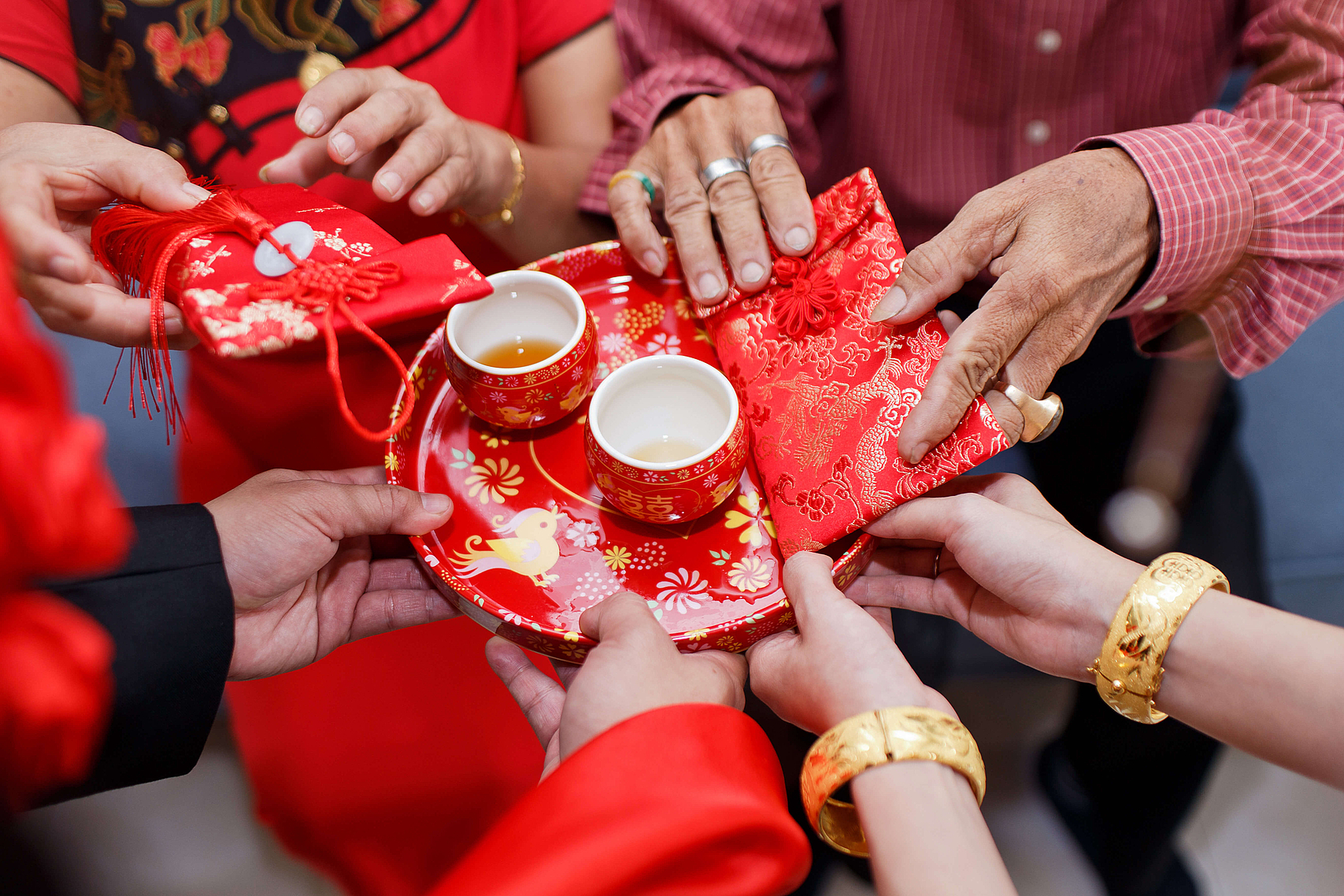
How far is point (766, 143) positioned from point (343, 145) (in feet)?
1.84

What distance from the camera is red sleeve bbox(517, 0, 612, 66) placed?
4.24ft

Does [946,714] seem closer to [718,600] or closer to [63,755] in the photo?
[718,600]

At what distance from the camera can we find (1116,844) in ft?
5.11

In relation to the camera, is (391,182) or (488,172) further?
(488,172)

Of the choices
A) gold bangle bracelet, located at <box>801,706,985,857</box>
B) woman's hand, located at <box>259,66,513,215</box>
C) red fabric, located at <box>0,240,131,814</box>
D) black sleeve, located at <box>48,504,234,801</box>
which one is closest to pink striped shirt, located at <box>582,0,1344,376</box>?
woman's hand, located at <box>259,66,513,215</box>

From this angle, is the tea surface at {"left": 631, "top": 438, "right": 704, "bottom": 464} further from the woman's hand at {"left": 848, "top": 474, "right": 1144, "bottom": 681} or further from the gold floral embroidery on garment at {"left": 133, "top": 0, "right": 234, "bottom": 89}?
the gold floral embroidery on garment at {"left": 133, "top": 0, "right": 234, "bottom": 89}

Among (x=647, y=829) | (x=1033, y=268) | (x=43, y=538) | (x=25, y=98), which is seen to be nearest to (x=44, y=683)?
(x=43, y=538)

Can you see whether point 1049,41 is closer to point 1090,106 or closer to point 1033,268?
point 1090,106

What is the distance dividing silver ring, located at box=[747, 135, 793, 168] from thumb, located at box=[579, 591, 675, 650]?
2.11 ft

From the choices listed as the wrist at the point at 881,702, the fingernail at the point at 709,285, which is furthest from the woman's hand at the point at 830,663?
the fingernail at the point at 709,285

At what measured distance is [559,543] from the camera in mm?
920

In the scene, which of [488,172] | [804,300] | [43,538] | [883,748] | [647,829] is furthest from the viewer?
[488,172]

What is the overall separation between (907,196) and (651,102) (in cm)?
46

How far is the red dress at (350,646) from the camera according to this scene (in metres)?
1.11
